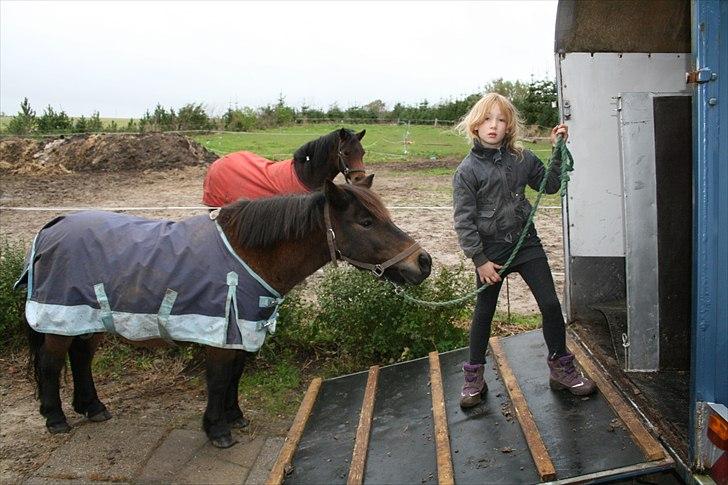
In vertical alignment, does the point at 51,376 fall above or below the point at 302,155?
below

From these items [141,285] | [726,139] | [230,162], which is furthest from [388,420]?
[230,162]

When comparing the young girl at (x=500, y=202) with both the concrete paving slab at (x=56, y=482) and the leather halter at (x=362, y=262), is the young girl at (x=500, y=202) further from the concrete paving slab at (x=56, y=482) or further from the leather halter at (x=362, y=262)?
the concrete paving slab at (x=56, y=482)

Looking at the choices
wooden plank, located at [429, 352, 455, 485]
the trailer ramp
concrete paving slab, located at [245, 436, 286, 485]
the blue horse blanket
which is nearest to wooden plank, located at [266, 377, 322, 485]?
the trailer ramp

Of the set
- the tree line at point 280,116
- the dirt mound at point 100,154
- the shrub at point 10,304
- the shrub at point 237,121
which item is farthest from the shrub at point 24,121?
the shrub at point 10,304

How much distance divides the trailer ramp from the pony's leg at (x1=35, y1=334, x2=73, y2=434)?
5.06 feet

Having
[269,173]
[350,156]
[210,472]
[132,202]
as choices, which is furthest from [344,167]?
[132,202]

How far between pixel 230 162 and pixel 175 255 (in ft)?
5.87

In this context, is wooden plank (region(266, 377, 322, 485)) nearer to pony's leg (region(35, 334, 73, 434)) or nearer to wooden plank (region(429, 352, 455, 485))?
wooden plank (region(429, 352, 455, 485))

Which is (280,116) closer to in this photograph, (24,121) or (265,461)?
(24,121)

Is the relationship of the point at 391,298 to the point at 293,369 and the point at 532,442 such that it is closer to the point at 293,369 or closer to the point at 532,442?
the point at 293,369

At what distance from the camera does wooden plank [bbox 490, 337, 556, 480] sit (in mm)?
2623

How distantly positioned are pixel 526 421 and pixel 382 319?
5.78ft

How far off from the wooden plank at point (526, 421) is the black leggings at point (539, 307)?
0.27 metres

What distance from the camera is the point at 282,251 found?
3.52 metres
